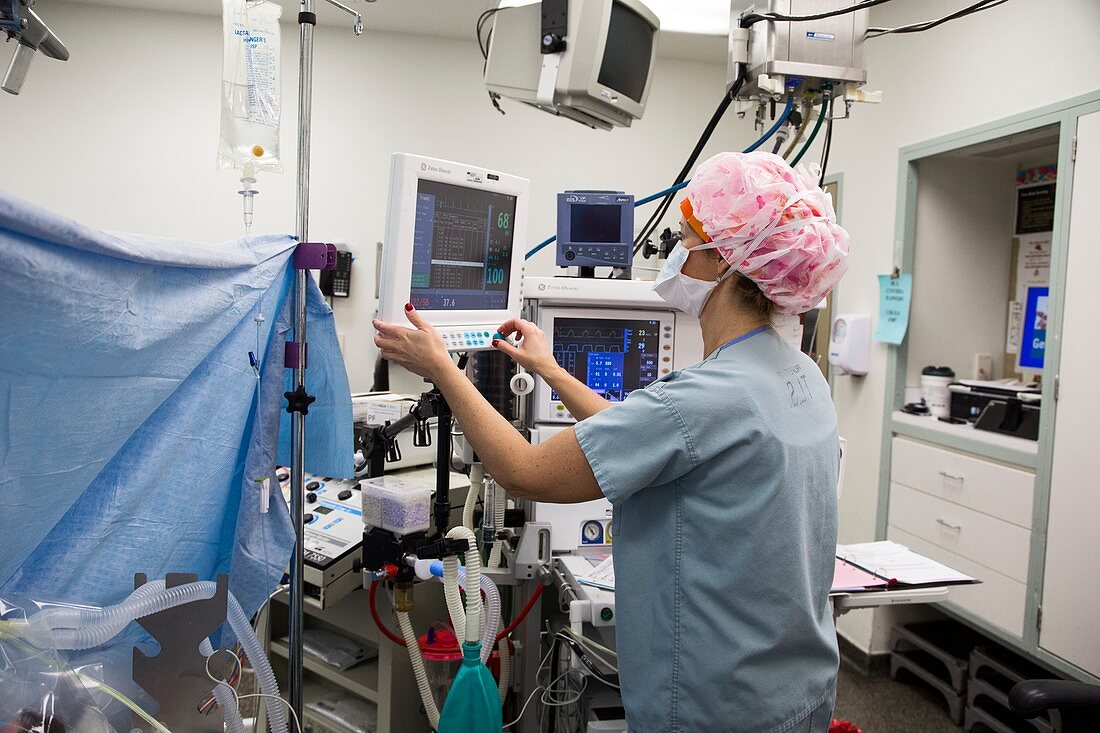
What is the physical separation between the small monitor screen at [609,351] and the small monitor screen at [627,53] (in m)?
0.56

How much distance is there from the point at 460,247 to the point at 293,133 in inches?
112

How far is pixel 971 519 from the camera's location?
269cm

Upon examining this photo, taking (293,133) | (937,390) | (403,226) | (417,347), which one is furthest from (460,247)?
(293,133)

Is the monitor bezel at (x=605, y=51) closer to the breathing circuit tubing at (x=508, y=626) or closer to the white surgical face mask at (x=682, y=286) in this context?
the white surgical face mask at (x=682, y=286)

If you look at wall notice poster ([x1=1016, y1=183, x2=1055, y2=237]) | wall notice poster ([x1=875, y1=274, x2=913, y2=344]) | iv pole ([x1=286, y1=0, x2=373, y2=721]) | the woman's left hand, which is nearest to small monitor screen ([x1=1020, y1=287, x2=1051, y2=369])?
wall notice poster ([x1=1016, y1=183, x2=1055, y2=237])

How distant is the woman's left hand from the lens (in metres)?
1.28

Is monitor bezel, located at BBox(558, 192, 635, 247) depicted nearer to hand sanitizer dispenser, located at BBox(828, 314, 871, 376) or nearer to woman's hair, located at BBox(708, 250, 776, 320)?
woman's hair, located at BBox(708, 250, 776, 320)

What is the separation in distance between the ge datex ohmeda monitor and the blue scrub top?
0.47 metres

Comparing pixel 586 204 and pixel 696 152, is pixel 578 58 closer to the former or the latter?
pixel 586 204

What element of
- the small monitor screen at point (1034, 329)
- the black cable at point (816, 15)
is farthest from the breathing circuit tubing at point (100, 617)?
the small monitor screen at point (1034, 329)

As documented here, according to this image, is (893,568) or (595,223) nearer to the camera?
(893,568)

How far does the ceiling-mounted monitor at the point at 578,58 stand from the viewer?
1.74 meters

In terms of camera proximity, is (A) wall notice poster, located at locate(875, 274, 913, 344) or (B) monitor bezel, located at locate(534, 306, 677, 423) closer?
(B) monitor bezel, located at locate(534, 306, 677, 423)

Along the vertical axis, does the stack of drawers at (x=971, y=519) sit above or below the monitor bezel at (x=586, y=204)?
below
